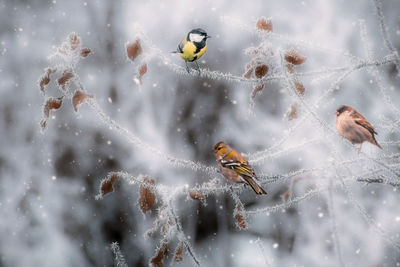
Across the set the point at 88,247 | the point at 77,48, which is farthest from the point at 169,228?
the point at 88,247

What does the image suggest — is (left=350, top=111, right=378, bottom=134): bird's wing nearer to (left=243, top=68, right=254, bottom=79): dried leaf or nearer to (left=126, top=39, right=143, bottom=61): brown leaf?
(left=243, top=68, right=254, bottom=79): dried leaf

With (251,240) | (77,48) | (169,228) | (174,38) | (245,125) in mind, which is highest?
(174,38)

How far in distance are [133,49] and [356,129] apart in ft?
2.81

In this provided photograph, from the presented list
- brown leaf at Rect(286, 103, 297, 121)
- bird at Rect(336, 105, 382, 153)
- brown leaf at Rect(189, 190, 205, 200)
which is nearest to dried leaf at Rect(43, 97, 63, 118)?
brown leaf at Rect(189, 190, 205, 200)

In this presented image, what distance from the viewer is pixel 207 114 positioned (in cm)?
491

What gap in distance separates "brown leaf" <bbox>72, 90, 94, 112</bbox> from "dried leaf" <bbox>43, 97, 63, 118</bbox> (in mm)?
48

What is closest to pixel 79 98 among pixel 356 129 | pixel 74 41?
pixel 74 41

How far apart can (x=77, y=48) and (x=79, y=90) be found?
0.57 feet

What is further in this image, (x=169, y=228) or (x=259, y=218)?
(x=259, y=218)

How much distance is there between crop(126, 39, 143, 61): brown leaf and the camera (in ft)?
3.73

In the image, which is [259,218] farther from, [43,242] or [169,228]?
[169,228]

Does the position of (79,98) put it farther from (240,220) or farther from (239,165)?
(239,165)

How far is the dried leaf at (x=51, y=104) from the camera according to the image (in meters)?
1.19

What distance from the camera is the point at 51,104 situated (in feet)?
3.92
